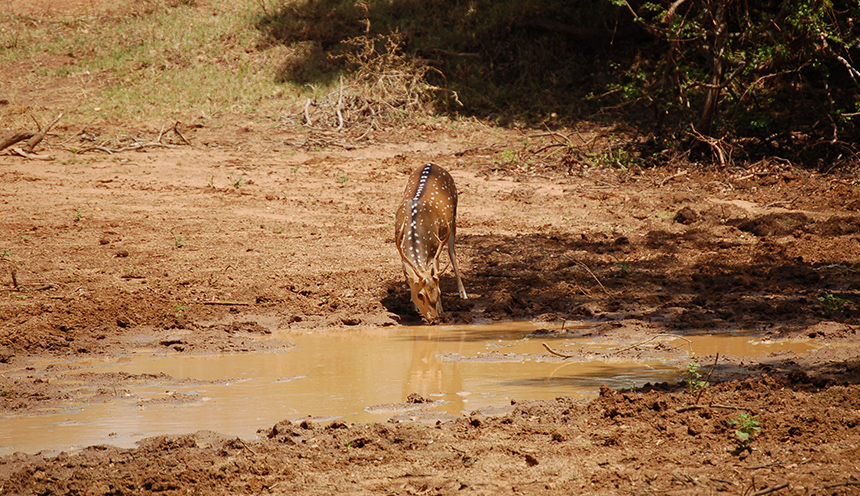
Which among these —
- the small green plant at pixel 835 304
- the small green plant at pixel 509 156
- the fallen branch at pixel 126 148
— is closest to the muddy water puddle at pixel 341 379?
the small green plant at pixel 835 304

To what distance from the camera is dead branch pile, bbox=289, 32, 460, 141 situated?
17.6m

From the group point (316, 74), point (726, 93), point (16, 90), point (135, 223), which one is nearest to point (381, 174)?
point (135, 223)

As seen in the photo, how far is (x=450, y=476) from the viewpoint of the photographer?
470 cm

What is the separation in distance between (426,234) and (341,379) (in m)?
2.67

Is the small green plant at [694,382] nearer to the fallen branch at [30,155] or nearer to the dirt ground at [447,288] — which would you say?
the dirt ground at [447,288]

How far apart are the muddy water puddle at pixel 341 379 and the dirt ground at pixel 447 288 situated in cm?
27

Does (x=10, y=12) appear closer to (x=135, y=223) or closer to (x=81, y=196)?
(x=81, y=196)

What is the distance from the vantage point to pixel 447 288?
10.2 meters

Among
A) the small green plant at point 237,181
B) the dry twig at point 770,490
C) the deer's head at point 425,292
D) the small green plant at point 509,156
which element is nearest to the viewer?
the dry twig at point 770,490

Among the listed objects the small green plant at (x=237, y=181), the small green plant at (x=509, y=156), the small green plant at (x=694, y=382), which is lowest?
the small green plant at (x=237, y=181)

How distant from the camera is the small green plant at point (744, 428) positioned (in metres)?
4.83

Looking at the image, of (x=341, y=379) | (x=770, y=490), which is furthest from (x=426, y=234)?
(x=770, y=490)

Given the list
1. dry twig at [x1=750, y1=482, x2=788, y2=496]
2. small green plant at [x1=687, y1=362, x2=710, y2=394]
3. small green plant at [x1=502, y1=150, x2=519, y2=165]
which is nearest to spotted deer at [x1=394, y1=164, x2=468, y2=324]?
small green plant at [x1=687, y1=362, x2=710, y2=394]

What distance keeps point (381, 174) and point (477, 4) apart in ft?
29.9
